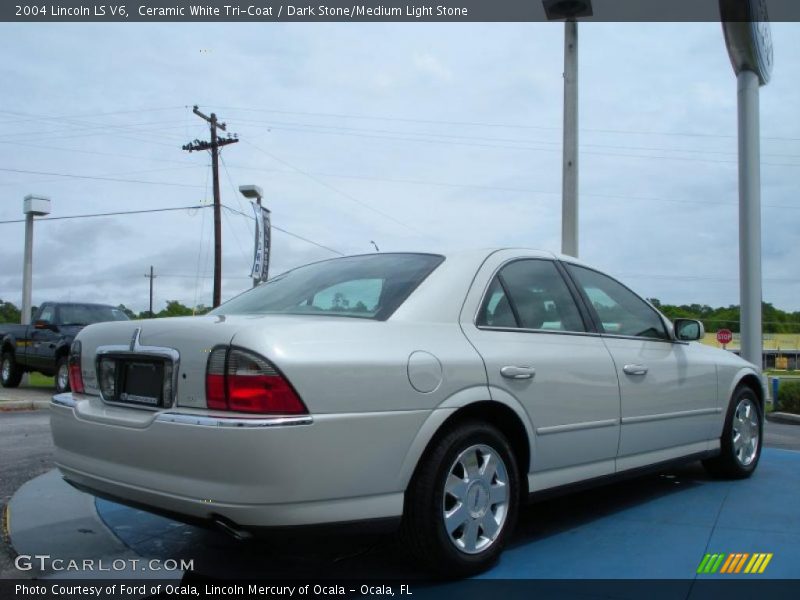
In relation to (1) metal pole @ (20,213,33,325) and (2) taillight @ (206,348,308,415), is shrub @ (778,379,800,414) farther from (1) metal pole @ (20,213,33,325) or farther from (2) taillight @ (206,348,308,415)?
(1) metal pole @ (20,213,33,325)

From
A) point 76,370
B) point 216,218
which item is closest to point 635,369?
point 76,370

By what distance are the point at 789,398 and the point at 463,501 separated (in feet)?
43.3

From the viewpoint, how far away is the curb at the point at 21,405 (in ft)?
35.3

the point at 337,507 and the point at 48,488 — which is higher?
the point at 337,507

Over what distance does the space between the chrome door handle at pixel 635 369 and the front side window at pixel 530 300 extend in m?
0.36

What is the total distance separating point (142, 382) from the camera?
123 inches

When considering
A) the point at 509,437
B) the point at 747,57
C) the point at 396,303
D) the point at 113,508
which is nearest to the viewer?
the point at 396,303

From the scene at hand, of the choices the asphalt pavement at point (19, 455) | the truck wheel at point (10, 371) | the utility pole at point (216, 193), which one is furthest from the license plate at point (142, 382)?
the utility pole at point (216, 193)

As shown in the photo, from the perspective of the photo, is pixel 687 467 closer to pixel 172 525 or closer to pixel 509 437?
pixel 509 437

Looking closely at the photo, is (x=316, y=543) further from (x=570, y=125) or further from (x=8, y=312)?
(x=8, y=312)

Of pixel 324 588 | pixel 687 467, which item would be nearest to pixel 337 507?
pixel 324 588

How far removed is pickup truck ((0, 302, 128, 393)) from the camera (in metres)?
12.9

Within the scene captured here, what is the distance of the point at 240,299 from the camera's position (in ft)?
13.6

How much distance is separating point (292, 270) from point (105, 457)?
5.56ft
